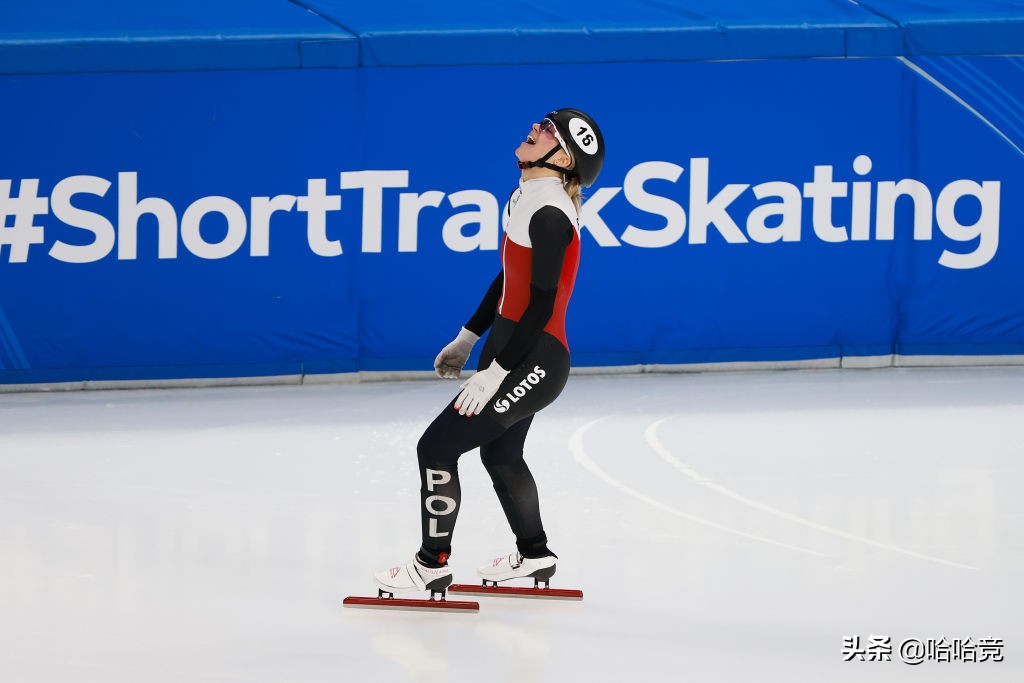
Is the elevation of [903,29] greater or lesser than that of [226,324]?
greater

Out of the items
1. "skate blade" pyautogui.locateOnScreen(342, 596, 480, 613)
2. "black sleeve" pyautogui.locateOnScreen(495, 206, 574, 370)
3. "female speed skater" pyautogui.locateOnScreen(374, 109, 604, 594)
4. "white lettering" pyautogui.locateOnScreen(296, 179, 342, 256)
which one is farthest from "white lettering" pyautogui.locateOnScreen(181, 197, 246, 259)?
"black sleeve" pyautogui.locateOnScreen(495, 206, 574, 370)

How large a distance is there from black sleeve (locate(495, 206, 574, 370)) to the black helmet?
0.24m

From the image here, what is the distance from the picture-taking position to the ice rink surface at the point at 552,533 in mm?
4891

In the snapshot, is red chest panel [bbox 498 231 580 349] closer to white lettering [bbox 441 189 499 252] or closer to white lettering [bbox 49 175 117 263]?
white lettering [bbox 441 189 499 252]

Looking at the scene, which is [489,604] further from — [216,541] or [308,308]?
[308,308]

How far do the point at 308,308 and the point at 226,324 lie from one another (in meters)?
0.51

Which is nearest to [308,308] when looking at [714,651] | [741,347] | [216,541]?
[741,347]

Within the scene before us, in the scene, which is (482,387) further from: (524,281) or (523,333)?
(524,281)

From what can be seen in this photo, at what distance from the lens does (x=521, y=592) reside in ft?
17.9

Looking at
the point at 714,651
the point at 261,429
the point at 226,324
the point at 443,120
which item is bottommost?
the point at 714,651

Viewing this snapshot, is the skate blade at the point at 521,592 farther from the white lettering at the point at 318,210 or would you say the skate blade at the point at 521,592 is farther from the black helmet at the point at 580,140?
the white lettering at the point at 318,210

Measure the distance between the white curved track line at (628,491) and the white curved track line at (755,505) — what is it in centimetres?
30

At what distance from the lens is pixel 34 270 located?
9.52 m

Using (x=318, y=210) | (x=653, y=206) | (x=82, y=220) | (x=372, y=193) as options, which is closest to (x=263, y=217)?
(x=318, y=210)
